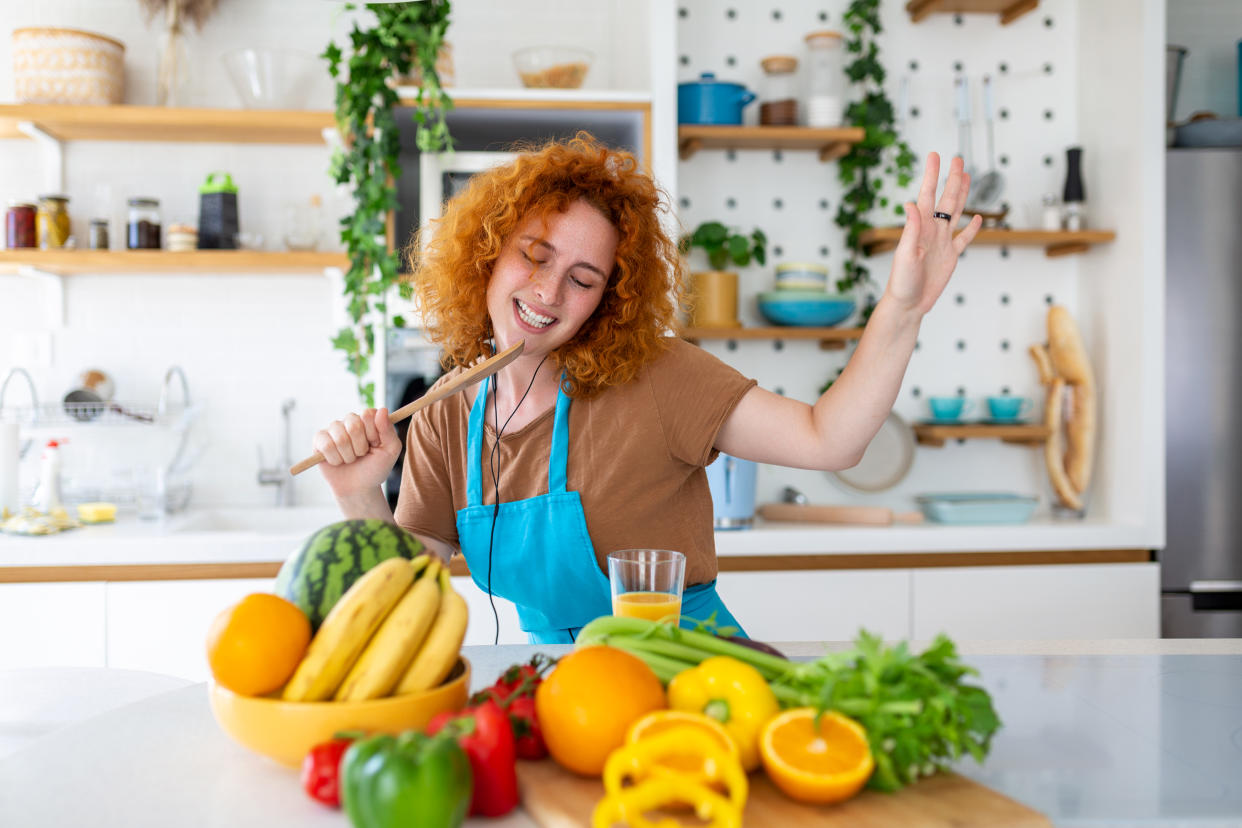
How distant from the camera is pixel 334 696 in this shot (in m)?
0.76

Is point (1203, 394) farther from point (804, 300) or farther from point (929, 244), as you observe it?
point (929, 244)

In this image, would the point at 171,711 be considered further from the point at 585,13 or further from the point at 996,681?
the point at 585,13

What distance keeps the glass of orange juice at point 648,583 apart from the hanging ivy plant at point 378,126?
159cm

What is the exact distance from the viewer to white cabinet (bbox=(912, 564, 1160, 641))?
2475 mm

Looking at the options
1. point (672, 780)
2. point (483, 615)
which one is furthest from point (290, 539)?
point (672, 780)

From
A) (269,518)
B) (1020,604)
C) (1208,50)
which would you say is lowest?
(1020,604)

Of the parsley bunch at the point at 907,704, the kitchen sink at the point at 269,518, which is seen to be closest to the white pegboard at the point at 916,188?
the kitchen sink at the point at 269,518

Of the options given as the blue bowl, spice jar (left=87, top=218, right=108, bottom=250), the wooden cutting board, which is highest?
spice jar (left=87, top=218, right=108, bottom=250)

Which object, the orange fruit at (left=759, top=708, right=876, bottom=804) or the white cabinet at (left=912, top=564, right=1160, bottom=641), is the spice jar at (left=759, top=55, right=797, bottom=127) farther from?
the orange fruit at (left=759, top=708, right=876, bottom=804)

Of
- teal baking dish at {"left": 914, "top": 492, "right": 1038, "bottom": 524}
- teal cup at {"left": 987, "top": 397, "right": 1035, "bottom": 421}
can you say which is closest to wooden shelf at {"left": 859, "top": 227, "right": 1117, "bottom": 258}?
teal cup at {"left": 987, "top": 397, "right": 1035, "bottom": 421}

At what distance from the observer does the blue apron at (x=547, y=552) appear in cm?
143

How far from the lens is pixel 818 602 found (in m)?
2.43

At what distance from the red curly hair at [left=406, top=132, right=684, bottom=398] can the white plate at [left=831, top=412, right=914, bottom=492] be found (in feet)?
5.03

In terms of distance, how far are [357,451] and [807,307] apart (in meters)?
1.73
